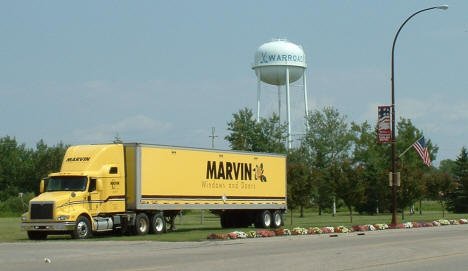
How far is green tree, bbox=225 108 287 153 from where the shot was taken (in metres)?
80.6

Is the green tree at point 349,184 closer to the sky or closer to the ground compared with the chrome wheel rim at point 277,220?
closer to the sky

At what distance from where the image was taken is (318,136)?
9456cm

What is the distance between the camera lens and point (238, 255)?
2152 cm

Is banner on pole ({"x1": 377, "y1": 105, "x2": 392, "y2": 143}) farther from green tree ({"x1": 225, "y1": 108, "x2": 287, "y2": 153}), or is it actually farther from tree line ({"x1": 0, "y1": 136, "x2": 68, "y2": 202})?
tree line ({"x1": 0, "y1": 136, "x2": 68, "y2": 202})

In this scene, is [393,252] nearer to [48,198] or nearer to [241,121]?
[48,198]

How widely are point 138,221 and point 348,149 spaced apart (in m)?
63.9

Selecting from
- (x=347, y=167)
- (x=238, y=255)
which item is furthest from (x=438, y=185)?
(x=238, y=255)

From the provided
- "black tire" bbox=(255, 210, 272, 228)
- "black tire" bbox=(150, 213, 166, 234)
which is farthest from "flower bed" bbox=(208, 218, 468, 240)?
"black tire" bbox=(255, 210, 272, 228)

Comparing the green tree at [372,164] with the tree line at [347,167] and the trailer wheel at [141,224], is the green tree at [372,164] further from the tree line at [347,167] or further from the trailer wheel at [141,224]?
the trailer wheel at [141,224]

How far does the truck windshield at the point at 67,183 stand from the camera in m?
31.9

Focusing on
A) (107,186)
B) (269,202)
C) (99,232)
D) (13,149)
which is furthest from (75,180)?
(13,149)

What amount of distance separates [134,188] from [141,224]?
163 centimetres

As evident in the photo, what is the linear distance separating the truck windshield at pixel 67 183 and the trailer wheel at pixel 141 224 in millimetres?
2988

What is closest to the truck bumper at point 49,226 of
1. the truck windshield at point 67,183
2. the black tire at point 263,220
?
the truck windshield at point 67,183
